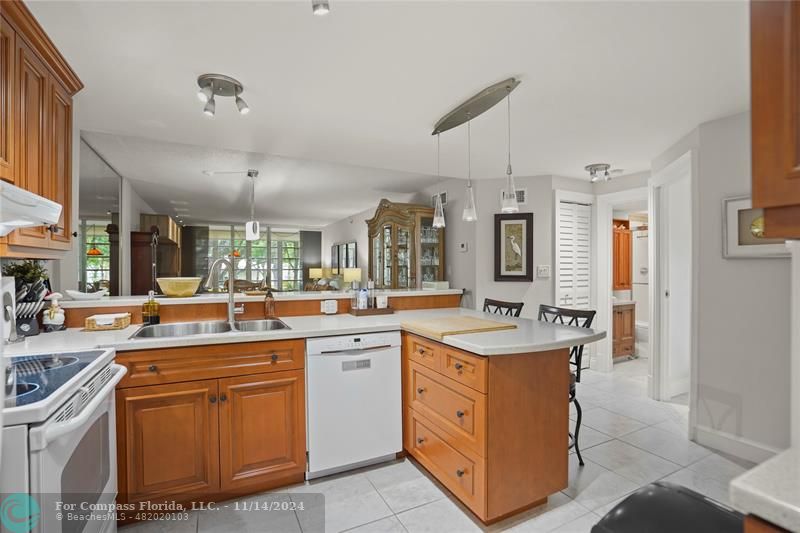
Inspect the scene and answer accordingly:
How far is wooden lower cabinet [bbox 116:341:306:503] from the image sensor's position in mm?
1861

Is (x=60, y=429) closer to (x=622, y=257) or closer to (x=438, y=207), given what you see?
(x=438, y=207)

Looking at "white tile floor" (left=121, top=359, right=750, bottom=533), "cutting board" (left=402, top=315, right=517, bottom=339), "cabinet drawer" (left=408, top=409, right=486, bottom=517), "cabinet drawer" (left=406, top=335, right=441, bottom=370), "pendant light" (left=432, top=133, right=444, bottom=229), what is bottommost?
"white tile floor" (left=121, top=359, right=750, bottom=533)

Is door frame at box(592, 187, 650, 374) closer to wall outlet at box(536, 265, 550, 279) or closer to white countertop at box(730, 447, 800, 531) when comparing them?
wall outlet at box(536, 265, 550, 279)

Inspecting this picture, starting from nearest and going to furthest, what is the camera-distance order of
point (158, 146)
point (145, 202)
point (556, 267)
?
point (158, 146)
point (556, 267)
point (145, 202)

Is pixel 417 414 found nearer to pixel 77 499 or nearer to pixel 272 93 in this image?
pixel 77 499

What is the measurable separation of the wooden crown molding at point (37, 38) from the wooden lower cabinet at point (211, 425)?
1408 millimetres

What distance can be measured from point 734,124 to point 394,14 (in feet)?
8.40

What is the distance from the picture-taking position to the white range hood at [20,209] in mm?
1103

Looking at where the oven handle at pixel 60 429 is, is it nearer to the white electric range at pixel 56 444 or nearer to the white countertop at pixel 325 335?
the white electric range at pixel 56 444

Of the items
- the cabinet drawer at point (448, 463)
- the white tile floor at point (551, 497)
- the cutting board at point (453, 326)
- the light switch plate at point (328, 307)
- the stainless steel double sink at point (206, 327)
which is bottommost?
the white tile floor at point (551, 497)

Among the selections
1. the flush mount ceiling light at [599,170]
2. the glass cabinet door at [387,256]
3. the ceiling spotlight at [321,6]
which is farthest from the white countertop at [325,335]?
the glass cabinet door at [387,256]

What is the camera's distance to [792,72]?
61 cm

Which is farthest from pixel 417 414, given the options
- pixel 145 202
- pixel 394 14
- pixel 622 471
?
pixel 145 202

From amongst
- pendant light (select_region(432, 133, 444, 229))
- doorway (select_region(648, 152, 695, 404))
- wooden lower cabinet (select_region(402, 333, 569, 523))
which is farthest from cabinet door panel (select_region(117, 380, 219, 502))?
doorway (select_region(648, 152, 695, 404))
